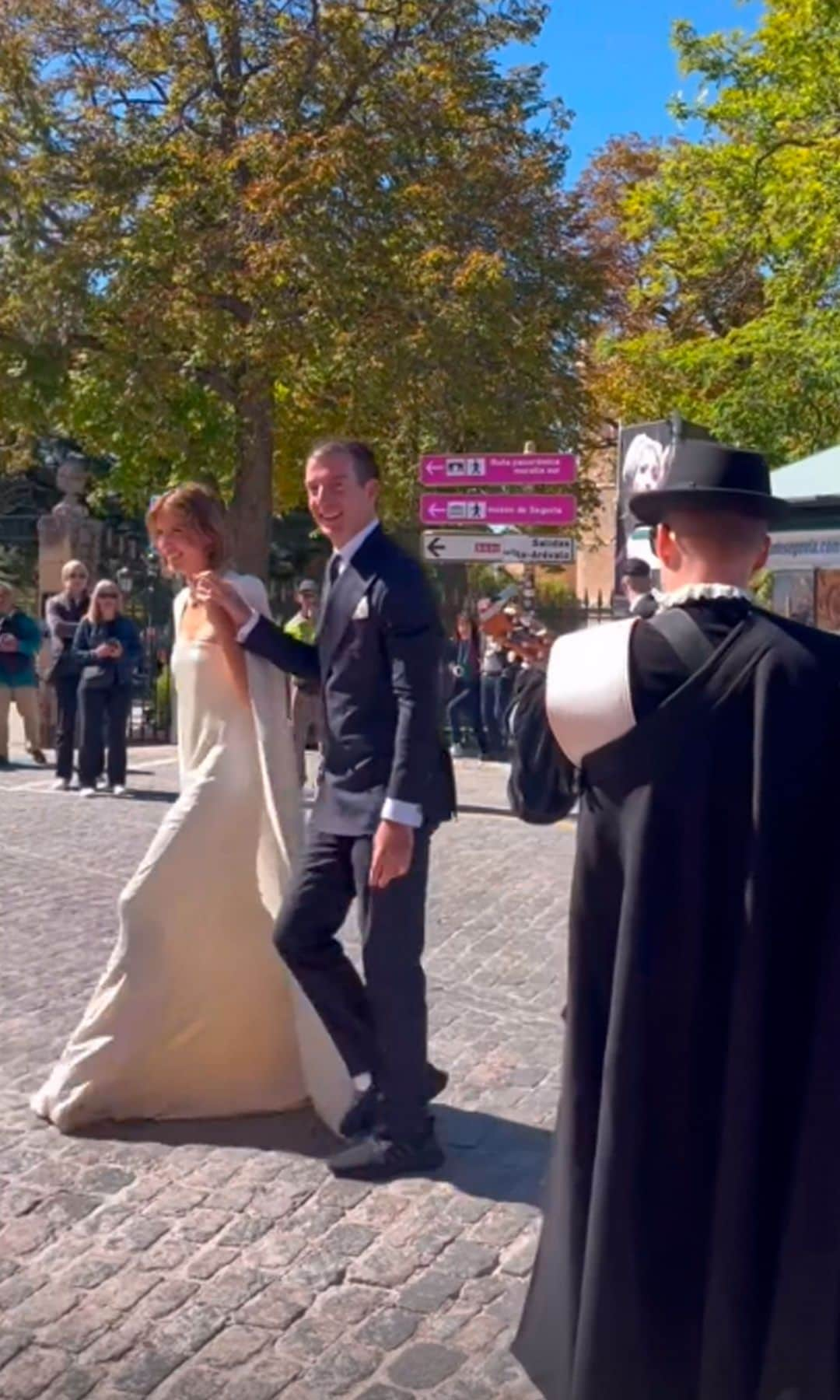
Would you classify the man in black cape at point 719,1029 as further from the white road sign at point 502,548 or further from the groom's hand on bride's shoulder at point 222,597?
the white road sign at point 502,548

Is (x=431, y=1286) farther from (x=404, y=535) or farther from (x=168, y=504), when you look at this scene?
(x=404, y=535)

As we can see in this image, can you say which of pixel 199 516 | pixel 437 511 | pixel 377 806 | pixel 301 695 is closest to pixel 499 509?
pixel 437 511

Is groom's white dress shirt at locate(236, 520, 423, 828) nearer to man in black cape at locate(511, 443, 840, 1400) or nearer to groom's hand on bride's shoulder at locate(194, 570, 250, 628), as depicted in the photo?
groom's hand on bride's shoulder at locate(194, 570, 250, 628)

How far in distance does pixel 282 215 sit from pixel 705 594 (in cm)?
2240

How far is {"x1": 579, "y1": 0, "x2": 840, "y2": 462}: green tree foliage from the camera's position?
21891 millimetres

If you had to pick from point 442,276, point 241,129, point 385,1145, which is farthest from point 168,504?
point 241,129

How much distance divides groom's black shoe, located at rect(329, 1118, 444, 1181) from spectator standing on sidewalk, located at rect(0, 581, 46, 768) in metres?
13.1

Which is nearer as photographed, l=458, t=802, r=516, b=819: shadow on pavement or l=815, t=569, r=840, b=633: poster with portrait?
l=458, t=802, r=516, b=819: shadow on pavement

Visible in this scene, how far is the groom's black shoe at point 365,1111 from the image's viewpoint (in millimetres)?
5312

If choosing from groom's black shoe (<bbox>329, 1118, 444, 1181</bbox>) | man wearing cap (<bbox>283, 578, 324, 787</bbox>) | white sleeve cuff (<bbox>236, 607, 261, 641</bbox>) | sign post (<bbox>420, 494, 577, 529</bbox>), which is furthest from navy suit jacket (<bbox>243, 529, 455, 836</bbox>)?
sign post (<bbox>420, 494, 577, 529</bbox>)

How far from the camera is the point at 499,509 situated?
55.3 feet

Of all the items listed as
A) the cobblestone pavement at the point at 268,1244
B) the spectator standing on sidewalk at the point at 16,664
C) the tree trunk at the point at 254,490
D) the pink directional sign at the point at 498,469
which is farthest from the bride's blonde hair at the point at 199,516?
the tree trunk at the point at 254,490

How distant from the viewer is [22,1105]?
19.4 ft

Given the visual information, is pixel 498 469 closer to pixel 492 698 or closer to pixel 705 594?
pixel 492 698
